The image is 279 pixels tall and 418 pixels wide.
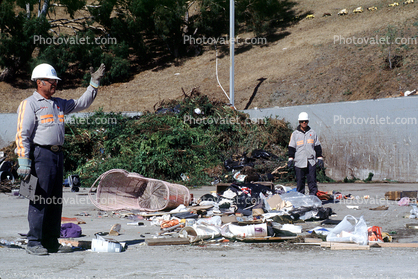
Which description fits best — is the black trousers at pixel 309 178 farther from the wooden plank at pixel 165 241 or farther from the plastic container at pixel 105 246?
the plastic container at pixel 105 246

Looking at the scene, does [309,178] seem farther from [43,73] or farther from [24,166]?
[24,166]

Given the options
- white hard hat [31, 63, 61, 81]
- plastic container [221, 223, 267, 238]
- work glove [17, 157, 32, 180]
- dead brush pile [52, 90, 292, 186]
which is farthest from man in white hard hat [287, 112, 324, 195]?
work glove [17, 157, 32, 180]

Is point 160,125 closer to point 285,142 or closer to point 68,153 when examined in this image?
point 68,153

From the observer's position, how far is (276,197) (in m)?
7.98

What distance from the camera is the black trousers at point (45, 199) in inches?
189

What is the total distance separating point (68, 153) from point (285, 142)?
24.8 ft

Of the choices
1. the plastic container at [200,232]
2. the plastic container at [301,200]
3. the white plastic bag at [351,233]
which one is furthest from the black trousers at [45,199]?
the plastic container at [301,200]

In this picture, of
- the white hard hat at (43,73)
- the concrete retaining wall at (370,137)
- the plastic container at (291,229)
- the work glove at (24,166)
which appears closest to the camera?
the work glove at (24,166)

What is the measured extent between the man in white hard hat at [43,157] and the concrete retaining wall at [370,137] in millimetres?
10635

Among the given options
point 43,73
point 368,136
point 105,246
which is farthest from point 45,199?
point 368,136

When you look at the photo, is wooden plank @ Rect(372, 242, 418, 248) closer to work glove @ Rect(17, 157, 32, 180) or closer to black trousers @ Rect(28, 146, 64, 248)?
black trousers @ Rect(28, 146, 64, 248)

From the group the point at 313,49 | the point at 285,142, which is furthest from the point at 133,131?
the point at 313,49

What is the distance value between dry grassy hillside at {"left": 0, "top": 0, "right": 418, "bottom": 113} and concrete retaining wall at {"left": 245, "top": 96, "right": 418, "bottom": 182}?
8301 mm

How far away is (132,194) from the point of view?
9.04 m
